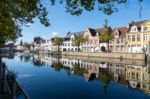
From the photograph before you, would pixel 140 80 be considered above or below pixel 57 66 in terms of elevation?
below

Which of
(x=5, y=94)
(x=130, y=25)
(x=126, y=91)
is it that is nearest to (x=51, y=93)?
(x=126, y=91)

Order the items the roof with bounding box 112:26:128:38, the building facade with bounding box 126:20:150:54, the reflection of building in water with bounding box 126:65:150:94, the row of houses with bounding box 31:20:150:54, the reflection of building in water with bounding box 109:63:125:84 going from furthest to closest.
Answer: the roof with bounding box 112:26:128:38 → the row of houses with bounding box 31:20:150:54 → the building facade with bounding box 126:20:150:54 → the reflection of building in water with bounding box 109:63:125:84 → the reflection of building in water with bounding box 126:65:150:94

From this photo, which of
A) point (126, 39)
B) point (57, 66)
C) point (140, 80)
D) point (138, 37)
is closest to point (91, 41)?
point (126, 39)

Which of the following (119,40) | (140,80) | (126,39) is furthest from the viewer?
(119,40)

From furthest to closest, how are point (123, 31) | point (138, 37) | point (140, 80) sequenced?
1. point (123, 31)
2. point (138, 37)
3. point (140, 80)

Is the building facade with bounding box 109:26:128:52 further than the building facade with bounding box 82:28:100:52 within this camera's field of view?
No

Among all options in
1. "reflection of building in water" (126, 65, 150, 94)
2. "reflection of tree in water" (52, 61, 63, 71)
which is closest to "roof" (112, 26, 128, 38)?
"reflection of tree in water" (52, 61, 63, 71)

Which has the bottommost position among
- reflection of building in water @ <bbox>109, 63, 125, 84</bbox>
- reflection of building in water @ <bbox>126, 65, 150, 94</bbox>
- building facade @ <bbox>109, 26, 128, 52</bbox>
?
reflection of building in water @ <bbox>126, 65, 150, 94</bbox>

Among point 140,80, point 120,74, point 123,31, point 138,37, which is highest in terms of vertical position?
point 123,31

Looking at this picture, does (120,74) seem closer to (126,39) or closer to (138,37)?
(138,37)

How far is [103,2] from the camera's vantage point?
329 inches

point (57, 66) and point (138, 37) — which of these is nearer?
point (57, 66)

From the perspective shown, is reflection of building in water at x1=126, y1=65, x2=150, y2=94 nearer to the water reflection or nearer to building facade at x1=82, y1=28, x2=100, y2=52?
the water reflection

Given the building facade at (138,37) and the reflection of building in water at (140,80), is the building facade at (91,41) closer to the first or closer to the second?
the building facade at (138,37)
